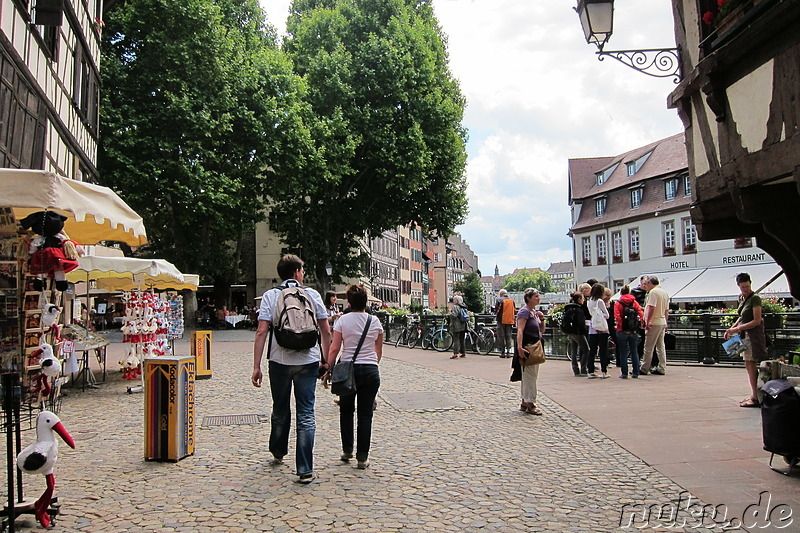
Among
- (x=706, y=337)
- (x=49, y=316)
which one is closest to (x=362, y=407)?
(x=49, y=316)

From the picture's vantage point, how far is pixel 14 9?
41.3 ft

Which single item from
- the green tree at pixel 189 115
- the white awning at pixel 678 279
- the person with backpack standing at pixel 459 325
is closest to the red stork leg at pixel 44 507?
the person with backpack standing at pixel 459 325

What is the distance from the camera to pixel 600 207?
49.9 m

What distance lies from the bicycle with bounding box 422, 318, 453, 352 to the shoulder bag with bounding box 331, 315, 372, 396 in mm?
14143

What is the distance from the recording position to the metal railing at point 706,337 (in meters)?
12.9

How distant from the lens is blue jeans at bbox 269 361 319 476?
559 centimetres

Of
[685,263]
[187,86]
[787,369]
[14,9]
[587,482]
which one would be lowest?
Result: [587,482]

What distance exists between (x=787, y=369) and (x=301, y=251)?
1146 inches

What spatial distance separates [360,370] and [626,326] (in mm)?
7313

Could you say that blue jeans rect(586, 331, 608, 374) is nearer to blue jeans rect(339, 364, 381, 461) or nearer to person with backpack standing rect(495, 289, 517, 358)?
person with backpack standing rect(495, 289, 517, 358)

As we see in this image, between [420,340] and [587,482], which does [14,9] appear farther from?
[420,340]

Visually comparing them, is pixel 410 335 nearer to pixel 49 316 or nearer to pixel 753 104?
pixel 49 316

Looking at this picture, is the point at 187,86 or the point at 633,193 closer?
the point at 187,86

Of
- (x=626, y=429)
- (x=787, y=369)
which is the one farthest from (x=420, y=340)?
(x=787, y=369)
